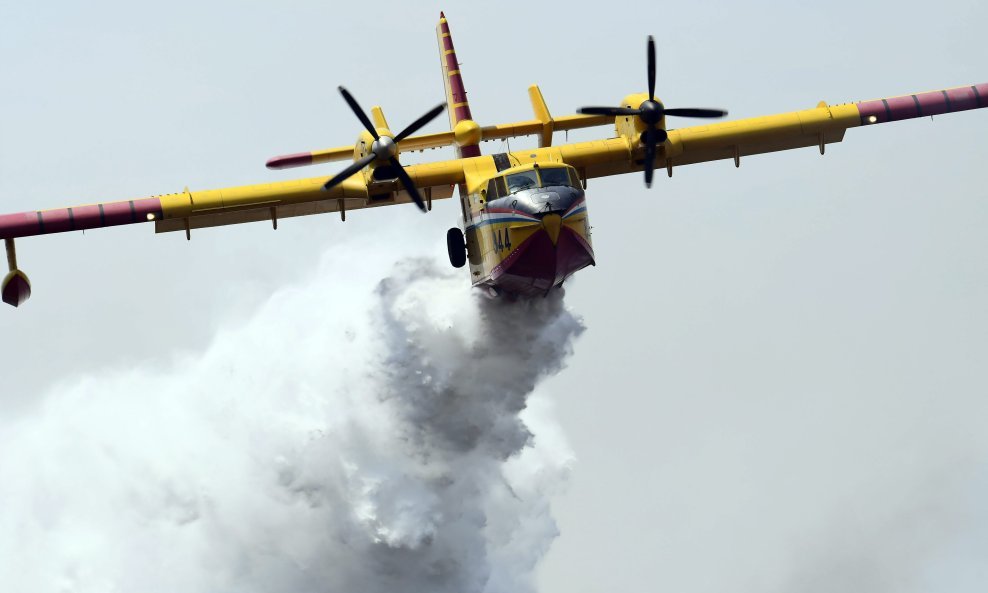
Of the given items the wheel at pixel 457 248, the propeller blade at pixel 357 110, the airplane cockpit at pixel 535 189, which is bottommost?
the wheel at pixel 457 248

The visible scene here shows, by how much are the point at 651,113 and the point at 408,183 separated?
17.0 ft

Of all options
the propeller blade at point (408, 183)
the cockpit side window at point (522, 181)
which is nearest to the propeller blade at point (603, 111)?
the cockpit side window at point (522, 181)

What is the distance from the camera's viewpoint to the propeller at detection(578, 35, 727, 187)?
42.1 m

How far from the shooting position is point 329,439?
45.9 metres

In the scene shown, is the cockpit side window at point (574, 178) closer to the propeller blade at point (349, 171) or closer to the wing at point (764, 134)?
the wing at point (764, 134)

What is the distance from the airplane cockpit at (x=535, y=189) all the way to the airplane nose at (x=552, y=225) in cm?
12

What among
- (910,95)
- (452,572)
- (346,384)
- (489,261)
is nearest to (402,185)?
(489,261)

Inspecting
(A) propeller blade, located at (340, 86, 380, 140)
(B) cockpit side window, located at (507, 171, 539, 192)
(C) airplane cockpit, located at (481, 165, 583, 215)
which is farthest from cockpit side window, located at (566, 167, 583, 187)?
(A) propeller blade, located at (340, 86, 380, 140)

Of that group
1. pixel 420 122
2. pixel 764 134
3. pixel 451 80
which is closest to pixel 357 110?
pixel 420 122

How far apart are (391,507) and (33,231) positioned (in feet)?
31.4

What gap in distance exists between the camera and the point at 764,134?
4409cm

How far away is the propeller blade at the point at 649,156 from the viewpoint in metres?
41.9

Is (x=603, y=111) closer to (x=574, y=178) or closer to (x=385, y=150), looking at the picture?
(x=574, y=178)

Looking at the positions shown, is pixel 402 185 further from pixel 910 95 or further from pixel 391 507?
pixel 910 95
